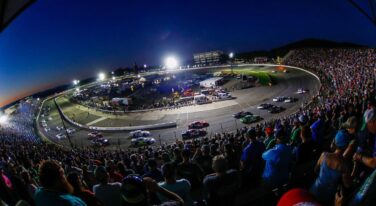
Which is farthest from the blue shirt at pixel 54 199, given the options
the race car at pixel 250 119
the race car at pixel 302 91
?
the race car at pixel 302 91

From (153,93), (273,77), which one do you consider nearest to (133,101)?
(153,93)

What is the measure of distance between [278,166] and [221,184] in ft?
4.33

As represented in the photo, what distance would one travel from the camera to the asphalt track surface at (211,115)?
3672 cm

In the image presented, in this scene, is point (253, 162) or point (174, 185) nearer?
point (174, 185)

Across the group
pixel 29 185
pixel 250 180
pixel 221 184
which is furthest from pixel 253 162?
pixel 29 185

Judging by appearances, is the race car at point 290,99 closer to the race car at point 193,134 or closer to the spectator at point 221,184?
the race car at point 193,134

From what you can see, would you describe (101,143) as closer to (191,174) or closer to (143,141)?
(143,141)

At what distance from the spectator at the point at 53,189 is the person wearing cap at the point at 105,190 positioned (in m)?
0.95

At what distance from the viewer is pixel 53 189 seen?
2961 millimetres

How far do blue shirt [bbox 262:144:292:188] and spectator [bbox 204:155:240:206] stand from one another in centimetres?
99

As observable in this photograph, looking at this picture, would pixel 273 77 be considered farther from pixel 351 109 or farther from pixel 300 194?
pixel 300 194

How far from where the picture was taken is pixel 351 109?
9.44 metres

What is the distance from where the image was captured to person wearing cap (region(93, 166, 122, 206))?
13.7 feet

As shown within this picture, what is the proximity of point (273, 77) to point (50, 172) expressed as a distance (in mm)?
60679
